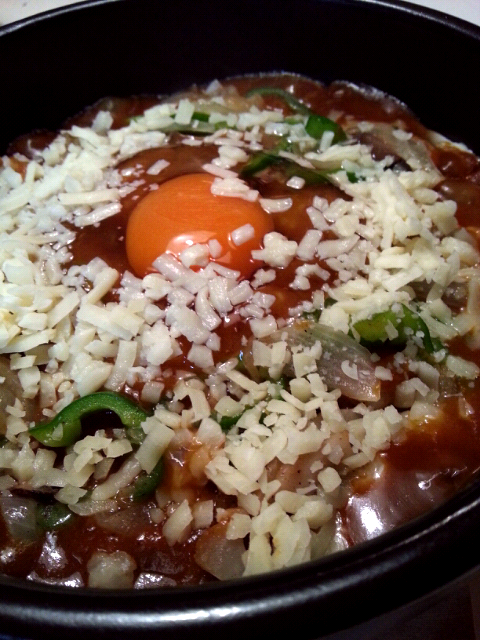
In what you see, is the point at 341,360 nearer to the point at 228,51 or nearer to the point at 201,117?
the point at 201,117

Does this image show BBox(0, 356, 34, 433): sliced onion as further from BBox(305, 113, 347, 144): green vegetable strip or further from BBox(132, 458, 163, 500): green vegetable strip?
BBox(305, 113, 347, 144): green vegetable strip

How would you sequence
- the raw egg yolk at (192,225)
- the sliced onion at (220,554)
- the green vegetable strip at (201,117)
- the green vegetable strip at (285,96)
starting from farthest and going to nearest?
the green vegetable strip at (285,96), the green vegetable strip at (201,117), the raw egg yolk at (192,225), the sliced onion at (220,554)

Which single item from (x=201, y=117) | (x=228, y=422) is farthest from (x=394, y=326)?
(x=201, y=117)

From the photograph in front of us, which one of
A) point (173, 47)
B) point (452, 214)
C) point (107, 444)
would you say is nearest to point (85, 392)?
point (107, 444)

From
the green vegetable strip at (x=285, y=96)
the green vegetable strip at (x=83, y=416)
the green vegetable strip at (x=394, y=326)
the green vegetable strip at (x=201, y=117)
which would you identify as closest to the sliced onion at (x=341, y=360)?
the green vegetable strip at (x=394, y=326)

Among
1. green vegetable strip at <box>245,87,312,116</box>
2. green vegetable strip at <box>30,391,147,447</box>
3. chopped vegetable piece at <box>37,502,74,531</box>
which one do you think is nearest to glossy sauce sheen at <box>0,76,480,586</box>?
chopped vegetable piece at <box>37,502,74,531</box>

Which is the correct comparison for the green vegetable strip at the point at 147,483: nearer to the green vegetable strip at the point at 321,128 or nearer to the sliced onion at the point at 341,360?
the sliced onion at the point at 341,360
